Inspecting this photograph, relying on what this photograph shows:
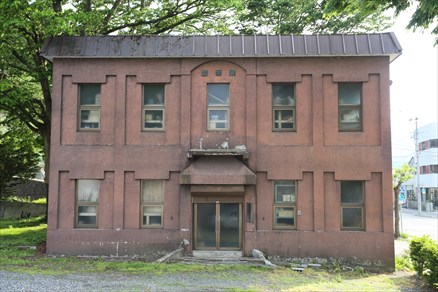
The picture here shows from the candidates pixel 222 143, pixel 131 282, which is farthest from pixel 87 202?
pixel 131 282

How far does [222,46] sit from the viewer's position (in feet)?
50.0

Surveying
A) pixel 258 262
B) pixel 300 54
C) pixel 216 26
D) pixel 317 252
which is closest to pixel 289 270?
pixel 258 262

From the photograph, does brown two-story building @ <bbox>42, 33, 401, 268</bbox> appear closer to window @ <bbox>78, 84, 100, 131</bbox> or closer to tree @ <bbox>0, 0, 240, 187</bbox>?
window @ <bbox>78, 84, 100, 131</bbox>

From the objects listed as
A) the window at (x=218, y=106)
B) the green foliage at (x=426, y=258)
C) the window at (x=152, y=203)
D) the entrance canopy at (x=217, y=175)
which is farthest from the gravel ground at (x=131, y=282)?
the window at (x=218, y=106)

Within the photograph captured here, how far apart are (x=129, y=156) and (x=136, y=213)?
2117mm

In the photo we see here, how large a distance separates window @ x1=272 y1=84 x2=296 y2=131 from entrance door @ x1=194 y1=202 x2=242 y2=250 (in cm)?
340

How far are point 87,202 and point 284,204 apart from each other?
731 cm

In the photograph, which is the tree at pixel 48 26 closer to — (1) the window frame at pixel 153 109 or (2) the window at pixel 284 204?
(1) the window frame at pixel 153 109

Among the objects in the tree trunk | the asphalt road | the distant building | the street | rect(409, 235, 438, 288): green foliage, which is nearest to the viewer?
rect(409, 235, 438, 288): green foliage

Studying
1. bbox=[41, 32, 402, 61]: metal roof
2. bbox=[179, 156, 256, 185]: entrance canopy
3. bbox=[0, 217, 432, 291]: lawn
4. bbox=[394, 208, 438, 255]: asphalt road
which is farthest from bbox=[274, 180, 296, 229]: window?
bbox=[394, 208, 438, 255]: asphalt road

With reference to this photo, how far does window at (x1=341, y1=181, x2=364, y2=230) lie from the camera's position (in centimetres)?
1498

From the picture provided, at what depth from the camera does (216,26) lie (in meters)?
24.3

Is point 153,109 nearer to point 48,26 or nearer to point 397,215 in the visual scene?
point 48,26

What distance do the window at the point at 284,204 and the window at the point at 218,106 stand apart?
302 centimetres
